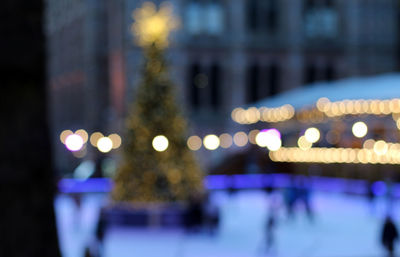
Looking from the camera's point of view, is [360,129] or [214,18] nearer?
[360,129]

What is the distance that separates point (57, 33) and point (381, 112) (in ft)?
112

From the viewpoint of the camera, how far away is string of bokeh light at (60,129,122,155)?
37.3 metres

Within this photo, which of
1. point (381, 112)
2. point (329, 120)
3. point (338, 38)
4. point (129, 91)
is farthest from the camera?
point (338, 38)

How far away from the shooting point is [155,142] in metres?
16.7

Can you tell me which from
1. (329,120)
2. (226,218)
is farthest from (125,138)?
(329,120)

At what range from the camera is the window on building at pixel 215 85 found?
3938 centimetres

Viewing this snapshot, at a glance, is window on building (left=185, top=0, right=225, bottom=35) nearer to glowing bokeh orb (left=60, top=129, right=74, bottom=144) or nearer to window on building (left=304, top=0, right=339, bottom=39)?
window on building (left=304, top=0, right=339, bottom=39)

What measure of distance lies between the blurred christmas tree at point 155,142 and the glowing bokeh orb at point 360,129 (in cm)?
1161

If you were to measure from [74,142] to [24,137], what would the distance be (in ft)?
131

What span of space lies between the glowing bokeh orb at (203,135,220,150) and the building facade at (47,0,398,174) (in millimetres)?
523

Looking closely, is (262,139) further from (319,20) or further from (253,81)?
(319,20)

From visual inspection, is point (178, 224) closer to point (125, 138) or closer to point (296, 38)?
point (125, 138)

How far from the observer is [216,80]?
39.5m

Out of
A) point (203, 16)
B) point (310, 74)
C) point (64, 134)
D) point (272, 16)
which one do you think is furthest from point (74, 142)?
point (310, 74)
